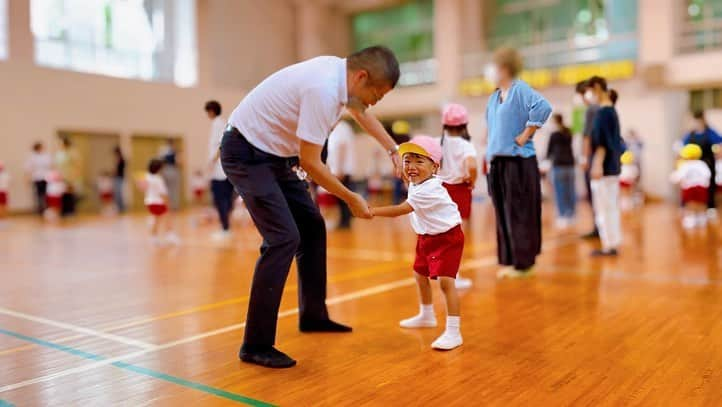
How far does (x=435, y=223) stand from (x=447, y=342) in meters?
0.63

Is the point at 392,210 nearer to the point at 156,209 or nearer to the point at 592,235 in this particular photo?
the point at 592,235

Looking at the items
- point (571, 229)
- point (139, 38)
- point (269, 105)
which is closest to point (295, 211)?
point (269, 105)

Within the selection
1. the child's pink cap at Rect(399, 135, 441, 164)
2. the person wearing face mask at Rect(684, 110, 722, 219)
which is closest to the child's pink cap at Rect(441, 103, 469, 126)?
the child's pink cap at Rect(399, 135, 441, 164)

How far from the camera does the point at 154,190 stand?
8.73 m

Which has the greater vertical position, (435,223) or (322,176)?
(322,176)

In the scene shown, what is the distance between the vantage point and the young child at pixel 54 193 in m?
13.3

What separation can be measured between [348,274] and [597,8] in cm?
1507

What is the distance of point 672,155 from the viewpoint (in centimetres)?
1608

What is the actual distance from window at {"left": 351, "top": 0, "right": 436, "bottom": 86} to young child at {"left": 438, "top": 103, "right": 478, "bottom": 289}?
15793 mm

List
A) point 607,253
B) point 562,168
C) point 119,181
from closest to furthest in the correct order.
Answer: point 607,253, point 562,168, point 119,181

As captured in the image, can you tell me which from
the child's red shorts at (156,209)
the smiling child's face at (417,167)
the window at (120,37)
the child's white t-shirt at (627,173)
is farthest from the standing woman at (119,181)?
the smiling child's face at (417,167)

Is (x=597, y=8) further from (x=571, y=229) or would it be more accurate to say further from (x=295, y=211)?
(x=295, y=211)

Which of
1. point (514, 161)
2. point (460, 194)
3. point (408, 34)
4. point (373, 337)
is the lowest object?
point (373, 337)

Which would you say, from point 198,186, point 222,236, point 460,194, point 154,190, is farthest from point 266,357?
point 198,186
